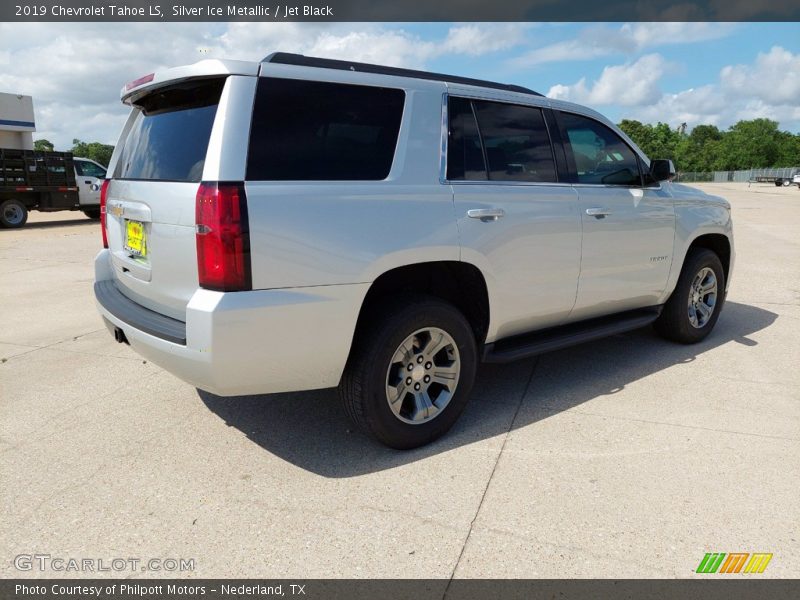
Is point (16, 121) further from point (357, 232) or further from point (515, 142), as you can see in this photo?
point (357, 232)

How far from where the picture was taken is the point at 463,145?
3506mm

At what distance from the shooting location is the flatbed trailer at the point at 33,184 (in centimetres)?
1616

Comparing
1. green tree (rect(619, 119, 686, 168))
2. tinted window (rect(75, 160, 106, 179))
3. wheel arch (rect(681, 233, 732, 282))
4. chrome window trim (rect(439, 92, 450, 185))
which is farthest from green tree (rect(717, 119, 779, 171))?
chrome window trim (rect(439, 92, 450, 185))

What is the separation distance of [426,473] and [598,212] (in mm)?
2102

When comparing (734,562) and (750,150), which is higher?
(750,150)

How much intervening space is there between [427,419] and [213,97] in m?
1.96

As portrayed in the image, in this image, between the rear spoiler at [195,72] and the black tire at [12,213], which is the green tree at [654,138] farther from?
the rear spoiler at [195,72]

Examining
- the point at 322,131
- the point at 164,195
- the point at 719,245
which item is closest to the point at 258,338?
the point at 164,195

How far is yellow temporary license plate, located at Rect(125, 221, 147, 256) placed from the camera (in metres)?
3.19
